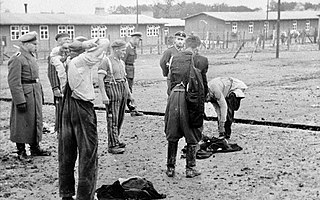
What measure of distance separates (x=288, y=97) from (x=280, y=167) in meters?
7.35

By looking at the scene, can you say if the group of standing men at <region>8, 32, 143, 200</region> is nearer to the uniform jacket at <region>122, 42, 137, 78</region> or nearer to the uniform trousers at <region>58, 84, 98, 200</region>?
the uniform trousers at <region>58, 84, 98, 200</region>

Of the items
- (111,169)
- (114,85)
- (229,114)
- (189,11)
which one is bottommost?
(111,169)

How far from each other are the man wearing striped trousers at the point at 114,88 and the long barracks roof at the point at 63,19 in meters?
34.8

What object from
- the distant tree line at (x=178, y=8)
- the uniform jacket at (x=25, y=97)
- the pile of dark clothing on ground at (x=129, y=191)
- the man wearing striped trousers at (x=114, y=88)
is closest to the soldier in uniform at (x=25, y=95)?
the uniform jacket at (x=25, y=97)

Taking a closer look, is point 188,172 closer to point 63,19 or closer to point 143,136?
point 143,136

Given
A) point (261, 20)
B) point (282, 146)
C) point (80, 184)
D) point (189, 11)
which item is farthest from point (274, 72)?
point (189, 11)

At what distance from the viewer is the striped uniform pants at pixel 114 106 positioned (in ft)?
26.2

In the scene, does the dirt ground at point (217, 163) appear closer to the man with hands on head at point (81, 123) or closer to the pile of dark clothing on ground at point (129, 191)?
the pile of dark clothing on ground at point (129, 191)

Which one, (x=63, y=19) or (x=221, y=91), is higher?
(x=63, y=19)

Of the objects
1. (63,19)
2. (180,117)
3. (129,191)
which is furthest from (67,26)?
(129,191)

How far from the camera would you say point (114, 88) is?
799 cm

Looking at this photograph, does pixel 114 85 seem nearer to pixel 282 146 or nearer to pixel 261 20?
pixel 282 146

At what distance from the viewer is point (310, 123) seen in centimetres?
1027

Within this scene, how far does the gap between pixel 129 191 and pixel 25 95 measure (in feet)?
9.14
